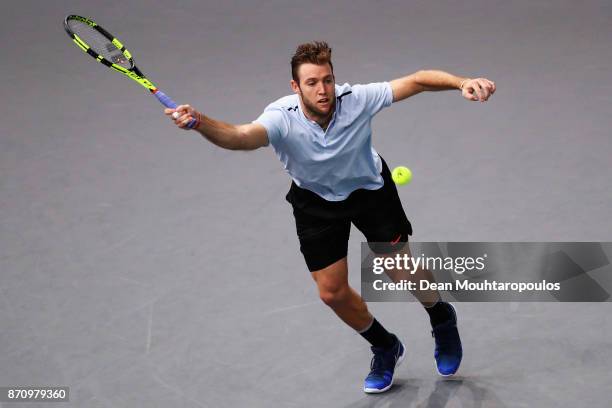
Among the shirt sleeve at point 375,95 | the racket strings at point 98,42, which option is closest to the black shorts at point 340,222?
the shirt sleeve at point 375,95

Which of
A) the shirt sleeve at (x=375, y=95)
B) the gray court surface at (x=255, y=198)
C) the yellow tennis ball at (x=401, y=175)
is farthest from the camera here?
the yellow tennis ball at (x=401, y=175)

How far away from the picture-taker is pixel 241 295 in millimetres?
5340

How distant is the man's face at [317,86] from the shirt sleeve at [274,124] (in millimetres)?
135

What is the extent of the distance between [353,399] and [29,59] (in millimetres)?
5039

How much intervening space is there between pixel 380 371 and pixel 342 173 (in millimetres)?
1016

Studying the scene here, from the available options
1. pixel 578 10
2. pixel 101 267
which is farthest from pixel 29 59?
pixel 578 10

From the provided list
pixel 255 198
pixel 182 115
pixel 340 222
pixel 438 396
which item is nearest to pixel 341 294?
pixel 340 222

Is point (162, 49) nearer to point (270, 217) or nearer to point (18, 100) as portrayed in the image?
point (18, 100)

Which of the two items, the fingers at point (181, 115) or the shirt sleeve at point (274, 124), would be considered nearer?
the fingers at point (181, 115)

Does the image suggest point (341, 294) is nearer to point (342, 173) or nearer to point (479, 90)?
point (342, 173)

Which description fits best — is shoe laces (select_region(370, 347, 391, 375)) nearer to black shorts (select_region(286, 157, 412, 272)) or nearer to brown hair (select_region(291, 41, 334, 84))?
black shorts (select_region(286, 157, 412, 272))

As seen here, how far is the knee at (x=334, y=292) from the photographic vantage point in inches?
172

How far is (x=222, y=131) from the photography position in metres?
3.74

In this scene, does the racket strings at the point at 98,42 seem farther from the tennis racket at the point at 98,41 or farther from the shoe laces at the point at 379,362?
the shoe laces at the point at 379,362
